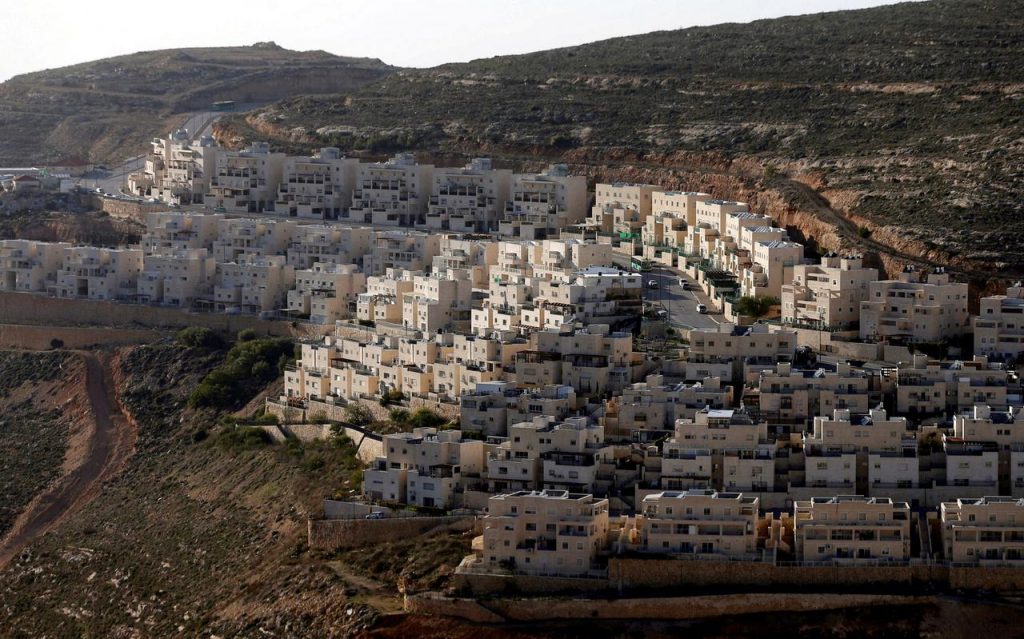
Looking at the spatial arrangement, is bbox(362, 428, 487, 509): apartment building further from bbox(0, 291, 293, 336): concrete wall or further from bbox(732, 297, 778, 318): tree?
bbox(0, 291, 293, 336): concrete wall

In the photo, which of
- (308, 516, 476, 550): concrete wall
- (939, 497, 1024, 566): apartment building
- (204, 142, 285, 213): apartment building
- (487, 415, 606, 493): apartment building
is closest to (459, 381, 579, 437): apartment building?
(487, 415, 606, 493): apartment building

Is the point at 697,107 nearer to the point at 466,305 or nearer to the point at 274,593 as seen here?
the point at 466,305

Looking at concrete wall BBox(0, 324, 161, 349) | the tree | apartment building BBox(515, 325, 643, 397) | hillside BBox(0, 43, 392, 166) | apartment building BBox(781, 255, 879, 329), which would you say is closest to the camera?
apartment building BBox(515, 325, 643, 397)

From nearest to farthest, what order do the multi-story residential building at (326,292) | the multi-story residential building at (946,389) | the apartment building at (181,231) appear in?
the multi-story residential building at (946,389) → the multi-story residential building at (326,292) → the apartment building at (181,231)

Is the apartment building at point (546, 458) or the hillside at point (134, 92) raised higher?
the hillside at point (134, 92)

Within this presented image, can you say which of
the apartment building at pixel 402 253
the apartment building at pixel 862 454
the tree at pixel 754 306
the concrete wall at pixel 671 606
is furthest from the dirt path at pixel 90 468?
the apartment building at pixel 862 454

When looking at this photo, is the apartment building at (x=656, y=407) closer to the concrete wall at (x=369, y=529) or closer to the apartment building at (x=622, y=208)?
the concrete wall at (x=369, y=529)

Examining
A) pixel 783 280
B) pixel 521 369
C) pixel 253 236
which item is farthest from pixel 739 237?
pixel 253 236
